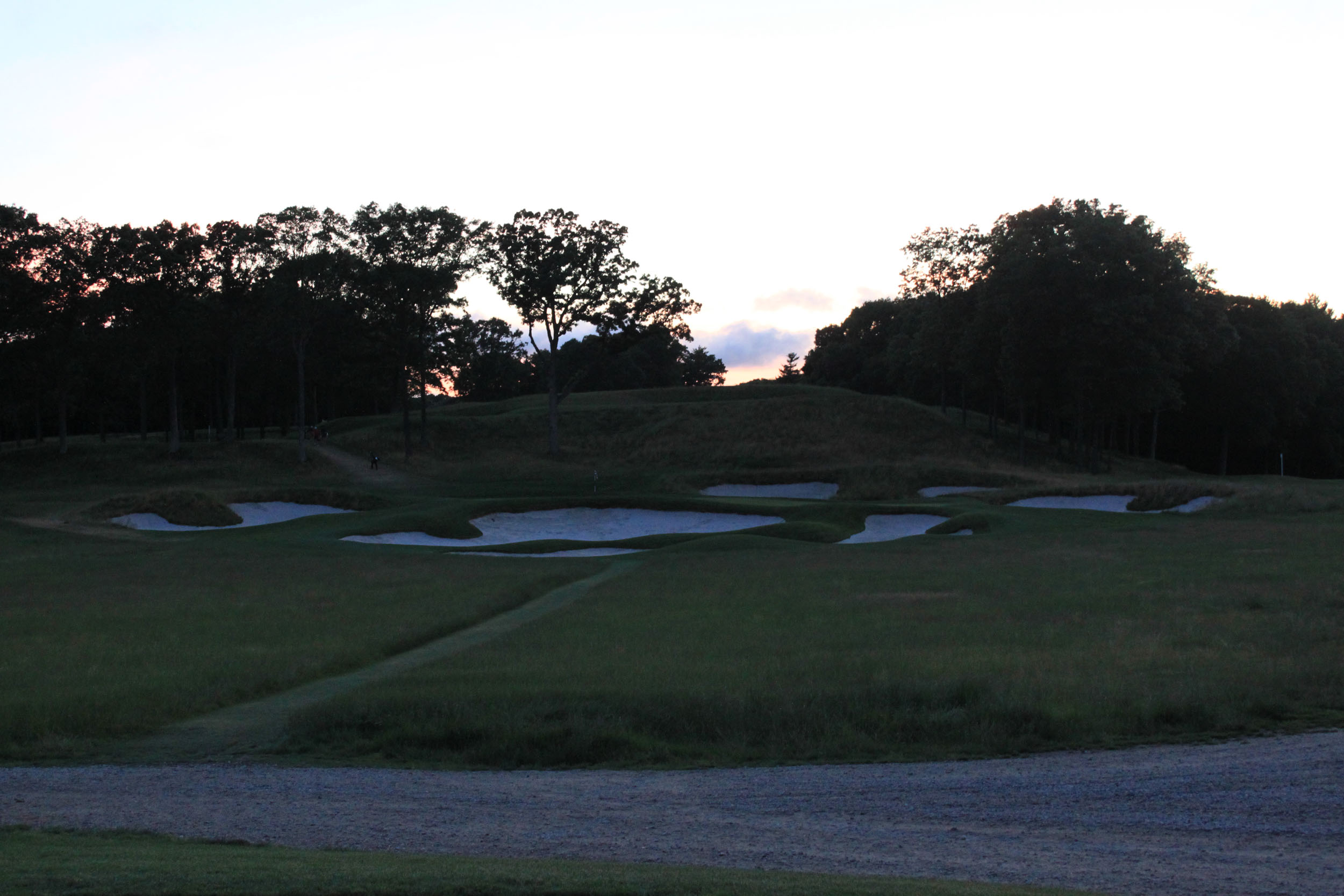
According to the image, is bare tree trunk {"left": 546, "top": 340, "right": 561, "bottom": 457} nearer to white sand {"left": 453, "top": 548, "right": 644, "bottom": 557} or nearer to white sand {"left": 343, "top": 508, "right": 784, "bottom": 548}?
white sand {"left": 343, "top": 508, "right": 784, "bottom": 548}

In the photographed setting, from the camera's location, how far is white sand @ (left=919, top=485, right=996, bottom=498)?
54.0 metres

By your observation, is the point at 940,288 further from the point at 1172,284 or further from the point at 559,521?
the point at 559,521

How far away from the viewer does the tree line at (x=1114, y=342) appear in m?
64.5

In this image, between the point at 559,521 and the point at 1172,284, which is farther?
the point at 1172,284

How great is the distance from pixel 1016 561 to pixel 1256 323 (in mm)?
69176

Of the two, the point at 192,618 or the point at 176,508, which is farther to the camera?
the point at 176,508

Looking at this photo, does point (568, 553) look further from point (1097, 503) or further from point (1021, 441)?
point (1021, 441)

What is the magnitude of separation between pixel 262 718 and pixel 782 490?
4480 cm

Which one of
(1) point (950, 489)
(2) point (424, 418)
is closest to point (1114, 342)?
(1) point (950, 489)

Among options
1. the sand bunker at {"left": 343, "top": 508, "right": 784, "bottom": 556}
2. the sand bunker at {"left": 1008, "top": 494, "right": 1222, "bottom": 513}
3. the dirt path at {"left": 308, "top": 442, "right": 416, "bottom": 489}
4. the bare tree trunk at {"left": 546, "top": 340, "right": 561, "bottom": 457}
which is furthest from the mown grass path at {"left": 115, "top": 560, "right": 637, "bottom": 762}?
the bare tree trunk at {"left": 546, "top": 340, "right": 561, "bottom": 457}

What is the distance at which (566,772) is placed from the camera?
36.0 feet

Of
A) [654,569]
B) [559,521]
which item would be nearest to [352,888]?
[654,569]

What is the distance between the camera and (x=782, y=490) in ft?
186

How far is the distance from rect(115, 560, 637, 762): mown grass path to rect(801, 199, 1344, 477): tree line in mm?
53410
